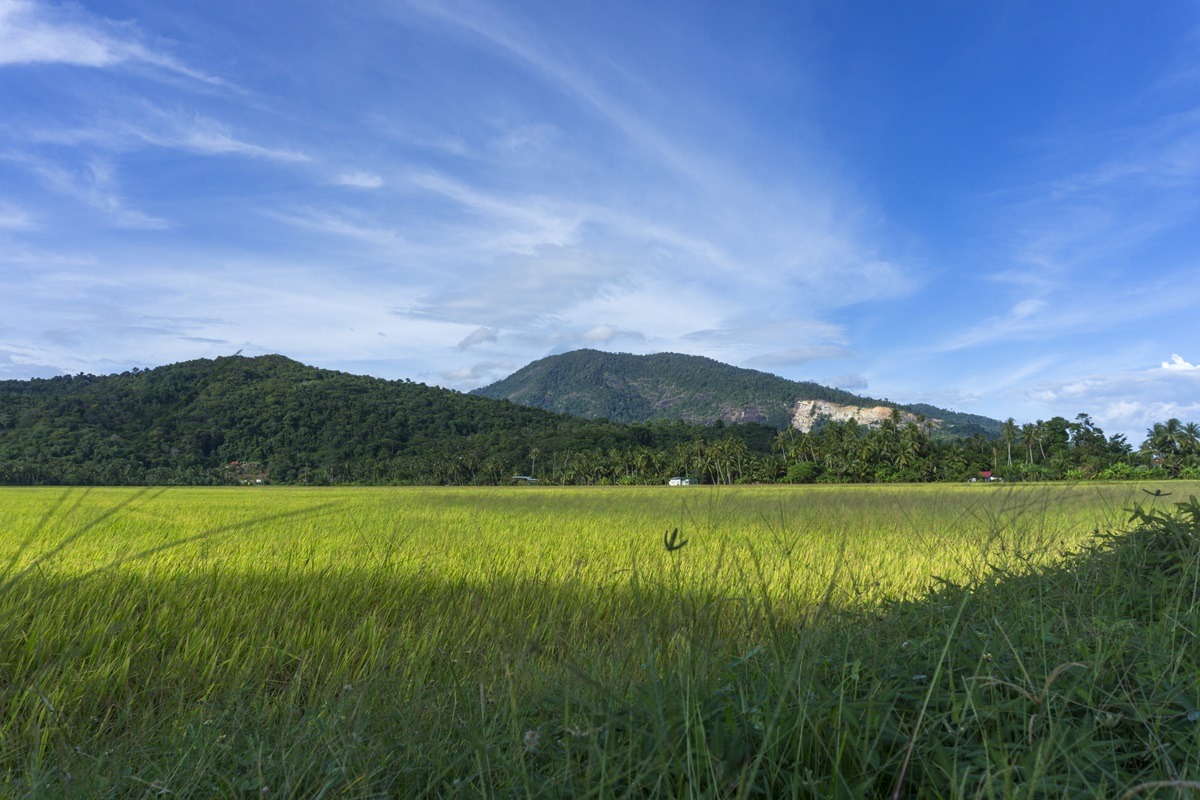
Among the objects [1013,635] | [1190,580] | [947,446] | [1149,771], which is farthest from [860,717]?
[947,446]

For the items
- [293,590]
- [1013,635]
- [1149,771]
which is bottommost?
[293,590]

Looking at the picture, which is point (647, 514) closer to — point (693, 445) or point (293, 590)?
point (293, 590)

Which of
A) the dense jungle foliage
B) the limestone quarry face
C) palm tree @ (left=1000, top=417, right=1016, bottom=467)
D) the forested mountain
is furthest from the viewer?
the limestone quarry face

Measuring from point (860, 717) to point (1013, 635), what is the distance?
1.06 metres

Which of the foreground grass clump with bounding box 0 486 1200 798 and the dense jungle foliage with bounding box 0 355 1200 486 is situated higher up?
the dense jungle foliage with bounding box 0 355 1200 486

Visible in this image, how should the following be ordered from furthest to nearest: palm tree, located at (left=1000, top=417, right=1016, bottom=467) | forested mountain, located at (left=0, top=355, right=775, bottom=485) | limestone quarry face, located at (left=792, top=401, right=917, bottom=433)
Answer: limestone quarry face, located at (left=792, top=401, right=917, bottom=433), palm tree, located at (left=1000, top=417, right=1016, bottom=467), forested mountain, located at (left=0, top=355, right=775, bottom=485)

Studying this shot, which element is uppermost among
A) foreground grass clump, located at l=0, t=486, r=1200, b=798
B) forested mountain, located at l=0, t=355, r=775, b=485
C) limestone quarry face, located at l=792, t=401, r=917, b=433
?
limestone quarry face, located at l=792, t=401, r=917, b=433

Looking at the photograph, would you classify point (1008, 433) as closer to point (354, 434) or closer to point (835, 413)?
point (354, 434)

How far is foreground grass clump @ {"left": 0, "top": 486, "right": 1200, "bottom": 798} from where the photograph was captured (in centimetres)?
160

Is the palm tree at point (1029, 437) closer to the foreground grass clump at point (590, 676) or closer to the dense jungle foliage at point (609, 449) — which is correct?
the dense jungle foliage at point (609, 449)

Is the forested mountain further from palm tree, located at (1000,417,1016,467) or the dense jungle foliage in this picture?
palm tree, located at (1000,417,1016,467)

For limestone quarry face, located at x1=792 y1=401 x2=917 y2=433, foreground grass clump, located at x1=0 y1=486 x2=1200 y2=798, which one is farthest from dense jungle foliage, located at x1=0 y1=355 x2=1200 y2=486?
limestone quarry face, located at x1=792 y1=401 x2=917 y2=433

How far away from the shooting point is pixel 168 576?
17.6 ft

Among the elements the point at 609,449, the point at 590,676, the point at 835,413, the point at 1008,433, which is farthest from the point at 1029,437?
the point at 835,413
